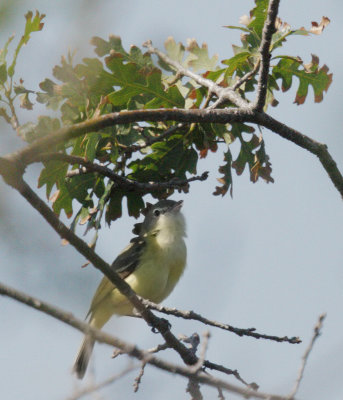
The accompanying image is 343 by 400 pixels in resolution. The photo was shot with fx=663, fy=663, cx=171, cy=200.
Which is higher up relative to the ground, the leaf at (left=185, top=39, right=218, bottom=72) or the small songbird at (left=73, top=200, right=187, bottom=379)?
the leaf at (left=185, top=39, right=218, bottom=72)

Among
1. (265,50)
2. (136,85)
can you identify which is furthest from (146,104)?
(265,50)

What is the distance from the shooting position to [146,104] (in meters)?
4.37

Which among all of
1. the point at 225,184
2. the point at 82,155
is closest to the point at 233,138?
the point at 225,184

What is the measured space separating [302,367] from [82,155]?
2.29 metres

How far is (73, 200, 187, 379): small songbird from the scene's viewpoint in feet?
20.8

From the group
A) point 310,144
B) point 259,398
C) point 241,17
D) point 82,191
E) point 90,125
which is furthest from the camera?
point 82,191

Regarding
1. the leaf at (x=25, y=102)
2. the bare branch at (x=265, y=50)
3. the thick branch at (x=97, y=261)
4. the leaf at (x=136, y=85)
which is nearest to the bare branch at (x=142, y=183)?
the leaf at (x=136, y=85)

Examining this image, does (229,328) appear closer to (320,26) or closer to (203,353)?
(203,353)

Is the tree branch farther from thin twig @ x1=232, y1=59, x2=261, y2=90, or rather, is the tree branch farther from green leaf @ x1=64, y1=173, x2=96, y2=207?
green leaf @ x1=64, y1=173, x2=96, y2=207

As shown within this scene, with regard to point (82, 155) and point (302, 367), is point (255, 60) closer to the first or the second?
point (82, 155)

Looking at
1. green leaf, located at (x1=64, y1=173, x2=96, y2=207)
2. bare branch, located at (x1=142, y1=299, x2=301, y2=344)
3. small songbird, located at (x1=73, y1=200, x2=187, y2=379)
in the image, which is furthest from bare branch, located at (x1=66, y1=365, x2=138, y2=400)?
small songbird, located at (x1=73, y1=200, x2=187, y2=379)

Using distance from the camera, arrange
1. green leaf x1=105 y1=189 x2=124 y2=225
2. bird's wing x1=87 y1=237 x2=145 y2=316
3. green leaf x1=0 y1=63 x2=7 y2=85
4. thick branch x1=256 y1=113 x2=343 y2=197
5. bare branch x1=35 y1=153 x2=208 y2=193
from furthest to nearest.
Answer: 1. bird's wing x1=87 y1=237 x2=145 y2=316
2. green leaf x1=105 y1=189 x2=124 y2=225
3. bare branch x1=35 y1=153 x2=208 y2=193
4. green leaf x1=0 y1=63 x2=7 y2=85
5. thick branch x1=256 y1=113 x2=343 y2=197

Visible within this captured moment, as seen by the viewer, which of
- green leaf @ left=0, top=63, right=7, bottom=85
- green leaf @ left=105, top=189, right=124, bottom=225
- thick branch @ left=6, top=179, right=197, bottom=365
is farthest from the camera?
green leaf @ left=105, top=189, right=124, bottom=225

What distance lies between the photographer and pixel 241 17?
433 cm
